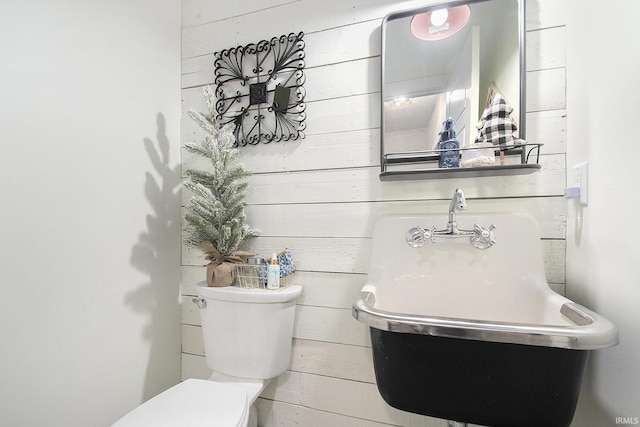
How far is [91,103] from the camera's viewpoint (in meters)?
0.97

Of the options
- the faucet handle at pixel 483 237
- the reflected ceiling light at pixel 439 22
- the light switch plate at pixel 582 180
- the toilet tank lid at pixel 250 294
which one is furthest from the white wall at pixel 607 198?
the toilet tank lid at pixel 250 294

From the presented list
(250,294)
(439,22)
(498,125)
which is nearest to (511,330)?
(498,125)

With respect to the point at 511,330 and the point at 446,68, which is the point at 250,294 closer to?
the point at 511,330

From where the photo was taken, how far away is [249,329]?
1.02 m

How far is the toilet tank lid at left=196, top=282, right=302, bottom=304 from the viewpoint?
1.01 meters

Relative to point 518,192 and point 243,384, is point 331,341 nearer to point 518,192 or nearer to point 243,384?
point 243,384

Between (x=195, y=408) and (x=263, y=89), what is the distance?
121 cm

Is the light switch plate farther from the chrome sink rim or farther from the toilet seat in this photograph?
the toilet seat

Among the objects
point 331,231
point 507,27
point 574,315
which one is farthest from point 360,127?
point 574,315

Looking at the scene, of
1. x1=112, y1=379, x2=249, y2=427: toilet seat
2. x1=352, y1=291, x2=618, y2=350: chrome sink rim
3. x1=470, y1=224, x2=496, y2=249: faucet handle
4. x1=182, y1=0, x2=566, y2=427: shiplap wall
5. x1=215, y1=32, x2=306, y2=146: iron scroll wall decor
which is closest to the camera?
x1=352, y1=291, x2=618, y2=350: chrome sink rim

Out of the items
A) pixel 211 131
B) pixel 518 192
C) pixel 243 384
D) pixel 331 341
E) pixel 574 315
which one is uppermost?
pixel 211 131

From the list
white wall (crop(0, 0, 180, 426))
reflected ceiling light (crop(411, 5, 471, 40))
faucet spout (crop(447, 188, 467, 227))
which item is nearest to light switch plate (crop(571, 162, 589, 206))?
faucet spout (crop(447, 188, 467, 227))

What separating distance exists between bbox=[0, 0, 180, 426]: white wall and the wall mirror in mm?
1005

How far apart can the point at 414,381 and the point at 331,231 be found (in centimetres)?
61
